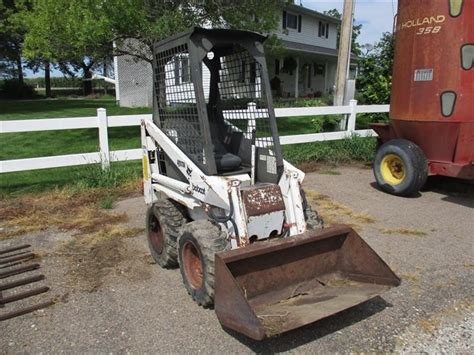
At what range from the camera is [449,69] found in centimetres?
673

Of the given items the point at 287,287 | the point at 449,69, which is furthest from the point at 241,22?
the point at 287,287

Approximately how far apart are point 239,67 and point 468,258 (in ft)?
10.6

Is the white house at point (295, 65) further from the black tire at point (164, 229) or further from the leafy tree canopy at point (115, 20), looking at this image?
the black tire at point (164, 229)

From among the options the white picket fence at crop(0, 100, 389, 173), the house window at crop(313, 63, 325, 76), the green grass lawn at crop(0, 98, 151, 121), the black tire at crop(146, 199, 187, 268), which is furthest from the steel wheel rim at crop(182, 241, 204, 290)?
the house window at crop(313, 63, 325, 76)

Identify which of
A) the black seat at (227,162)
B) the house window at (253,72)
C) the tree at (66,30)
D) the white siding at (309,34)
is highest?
the white siding at (309,34)

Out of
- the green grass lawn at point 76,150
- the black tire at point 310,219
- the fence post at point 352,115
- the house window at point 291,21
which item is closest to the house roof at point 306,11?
the house window at point 291,21

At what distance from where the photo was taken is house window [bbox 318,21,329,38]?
102 feet

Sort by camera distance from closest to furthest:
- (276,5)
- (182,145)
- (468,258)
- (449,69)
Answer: (182,145), (468,258), (449,69), (276,5)

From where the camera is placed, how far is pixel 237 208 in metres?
3.69

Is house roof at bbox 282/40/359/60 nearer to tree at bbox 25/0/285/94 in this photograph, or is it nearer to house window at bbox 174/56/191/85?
tree at bbox 25/0/285/94

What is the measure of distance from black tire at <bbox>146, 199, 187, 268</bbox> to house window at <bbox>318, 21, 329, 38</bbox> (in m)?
28.8

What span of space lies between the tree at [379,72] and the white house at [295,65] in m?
7.90

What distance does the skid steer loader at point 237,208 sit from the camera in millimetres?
3393

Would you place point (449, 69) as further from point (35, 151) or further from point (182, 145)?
point (35, 151)
